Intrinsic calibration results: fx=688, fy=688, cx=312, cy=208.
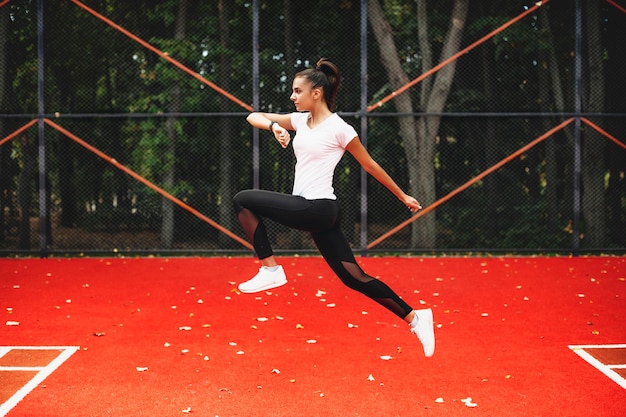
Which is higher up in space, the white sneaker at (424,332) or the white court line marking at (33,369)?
the white sneaker at (424,332)

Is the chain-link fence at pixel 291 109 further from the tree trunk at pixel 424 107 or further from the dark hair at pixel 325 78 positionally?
the dark hair at pixel 325 78

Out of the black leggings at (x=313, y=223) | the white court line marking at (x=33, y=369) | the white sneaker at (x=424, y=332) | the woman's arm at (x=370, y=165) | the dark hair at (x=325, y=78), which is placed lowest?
the white court line marking at (x=33, y=369)

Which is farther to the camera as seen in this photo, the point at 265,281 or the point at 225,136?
the point at 225,136

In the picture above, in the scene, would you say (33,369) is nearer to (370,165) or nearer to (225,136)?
(370,165)

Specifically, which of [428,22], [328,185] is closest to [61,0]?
[428,22]

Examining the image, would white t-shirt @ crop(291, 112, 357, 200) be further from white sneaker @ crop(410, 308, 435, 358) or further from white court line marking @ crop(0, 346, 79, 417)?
white court line marking @ crop(0, 346, 79, 417)

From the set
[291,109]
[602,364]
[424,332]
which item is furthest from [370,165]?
[291,109]

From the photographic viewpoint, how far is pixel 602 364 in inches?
202

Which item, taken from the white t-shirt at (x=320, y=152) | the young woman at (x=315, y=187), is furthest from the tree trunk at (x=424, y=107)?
the white t-shirt at (x=320, y=152)

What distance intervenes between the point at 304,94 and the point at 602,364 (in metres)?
3.05

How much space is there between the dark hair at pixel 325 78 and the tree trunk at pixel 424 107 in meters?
8.75

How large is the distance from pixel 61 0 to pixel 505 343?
11.2m

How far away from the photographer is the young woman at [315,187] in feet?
13.4

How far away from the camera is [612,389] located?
4520 mm
